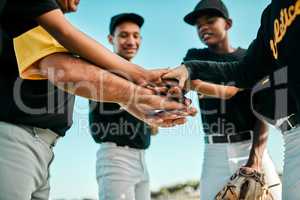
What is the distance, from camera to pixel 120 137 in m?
4.79

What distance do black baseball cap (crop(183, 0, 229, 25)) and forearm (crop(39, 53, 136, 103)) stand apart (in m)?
2.72

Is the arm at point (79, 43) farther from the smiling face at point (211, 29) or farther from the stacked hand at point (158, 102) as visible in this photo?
the smiling face at point (211, 29)

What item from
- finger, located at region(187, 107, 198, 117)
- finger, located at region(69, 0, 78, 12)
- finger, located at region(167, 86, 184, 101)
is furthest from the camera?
finger, located at region(167, 86, 184, 101)

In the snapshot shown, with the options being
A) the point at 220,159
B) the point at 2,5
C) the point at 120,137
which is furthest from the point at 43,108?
the point at 120,137

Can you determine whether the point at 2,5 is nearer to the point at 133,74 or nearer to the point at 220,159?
the point at 133,74

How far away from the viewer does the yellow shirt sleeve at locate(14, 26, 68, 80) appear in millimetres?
1879

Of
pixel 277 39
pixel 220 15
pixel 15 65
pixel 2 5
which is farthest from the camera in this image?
pixel 220 15

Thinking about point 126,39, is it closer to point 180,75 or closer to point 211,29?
point 211,29

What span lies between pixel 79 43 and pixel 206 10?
2926mm

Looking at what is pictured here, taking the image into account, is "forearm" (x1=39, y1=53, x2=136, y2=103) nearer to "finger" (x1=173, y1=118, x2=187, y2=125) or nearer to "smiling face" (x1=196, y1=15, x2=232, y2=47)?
"finger" (x1=173, y1=118, x2=187, y2=125)

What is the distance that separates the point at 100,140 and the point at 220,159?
145 centimetres

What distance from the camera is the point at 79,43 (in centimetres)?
194

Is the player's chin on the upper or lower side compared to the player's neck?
upper

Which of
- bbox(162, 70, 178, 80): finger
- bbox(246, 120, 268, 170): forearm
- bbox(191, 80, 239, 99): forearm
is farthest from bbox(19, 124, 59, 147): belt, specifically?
bbox(246, 120, 268, 170): forearm
